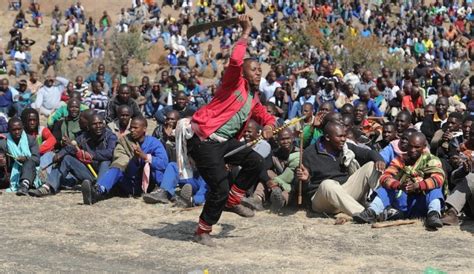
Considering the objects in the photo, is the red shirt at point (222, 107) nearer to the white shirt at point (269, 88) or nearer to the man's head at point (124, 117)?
the man's head at point (124, 117)

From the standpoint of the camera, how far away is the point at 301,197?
10.2 metres

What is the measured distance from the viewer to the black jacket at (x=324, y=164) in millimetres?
10109

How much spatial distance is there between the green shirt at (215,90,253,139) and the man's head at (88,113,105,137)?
3.58 m

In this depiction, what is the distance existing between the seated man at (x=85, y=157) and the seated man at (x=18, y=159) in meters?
0.27

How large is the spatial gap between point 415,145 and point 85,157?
440cm

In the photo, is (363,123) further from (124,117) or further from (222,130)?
(222,130)

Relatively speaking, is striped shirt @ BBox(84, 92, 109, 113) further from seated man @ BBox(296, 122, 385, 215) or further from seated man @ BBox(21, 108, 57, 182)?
seated man @ BBox(296, 122, 385, 215)

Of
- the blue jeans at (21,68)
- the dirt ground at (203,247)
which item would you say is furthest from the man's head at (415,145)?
the blue jeans at (21,68)

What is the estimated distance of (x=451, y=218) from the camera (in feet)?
30.5

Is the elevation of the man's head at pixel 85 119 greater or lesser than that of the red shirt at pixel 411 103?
greater

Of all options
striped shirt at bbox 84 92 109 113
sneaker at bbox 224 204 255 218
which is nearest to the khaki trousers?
sneaker at bbox 224 204 255 218

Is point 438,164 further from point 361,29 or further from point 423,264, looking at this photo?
point 361,29

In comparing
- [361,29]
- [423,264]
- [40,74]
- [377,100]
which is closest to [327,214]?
[423,264]

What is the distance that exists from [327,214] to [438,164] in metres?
1.43
